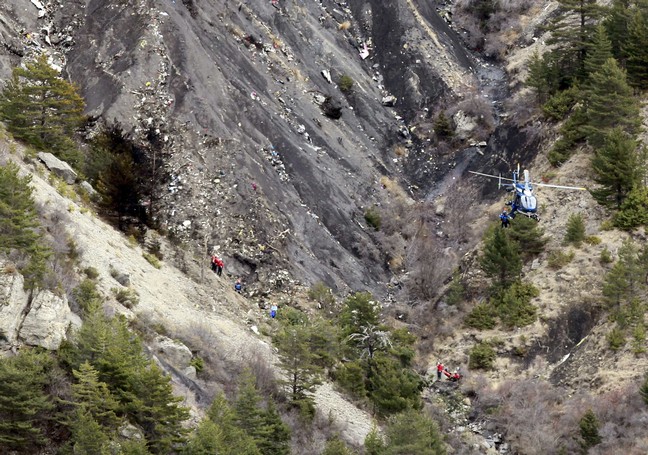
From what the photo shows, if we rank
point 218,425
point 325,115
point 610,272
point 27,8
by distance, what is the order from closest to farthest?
1. point 218,425
2. point 610,272
3. point 27,8
4. point 325,115

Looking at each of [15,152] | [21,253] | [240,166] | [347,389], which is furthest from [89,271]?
[240,166]

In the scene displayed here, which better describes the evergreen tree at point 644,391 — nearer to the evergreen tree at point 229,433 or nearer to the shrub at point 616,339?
the shrub at point 616,339

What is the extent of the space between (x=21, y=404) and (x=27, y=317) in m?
3.72

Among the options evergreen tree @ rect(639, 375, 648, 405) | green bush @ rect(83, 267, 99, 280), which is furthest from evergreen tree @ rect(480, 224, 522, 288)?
green bush @ rect(83, 267, 99, 280)

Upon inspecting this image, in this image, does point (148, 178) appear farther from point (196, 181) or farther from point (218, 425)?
point (218, 425)

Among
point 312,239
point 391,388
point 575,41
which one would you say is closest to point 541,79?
point 575,41

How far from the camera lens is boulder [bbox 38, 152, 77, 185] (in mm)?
43594

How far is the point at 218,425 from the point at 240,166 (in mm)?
24462

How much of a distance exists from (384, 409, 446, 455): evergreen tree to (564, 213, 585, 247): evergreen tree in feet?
60.8

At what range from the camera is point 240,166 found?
5122cm

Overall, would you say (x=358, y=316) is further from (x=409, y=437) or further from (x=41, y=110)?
(x=41, y=110)

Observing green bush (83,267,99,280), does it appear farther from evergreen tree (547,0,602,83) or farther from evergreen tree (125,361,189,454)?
evergreen tree (547,0,602,83)

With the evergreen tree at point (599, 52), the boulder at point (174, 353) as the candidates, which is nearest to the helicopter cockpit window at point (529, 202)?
the evergreen tree at point (599, 52)

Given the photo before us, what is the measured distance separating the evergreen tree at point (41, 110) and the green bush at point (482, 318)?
2249cm
